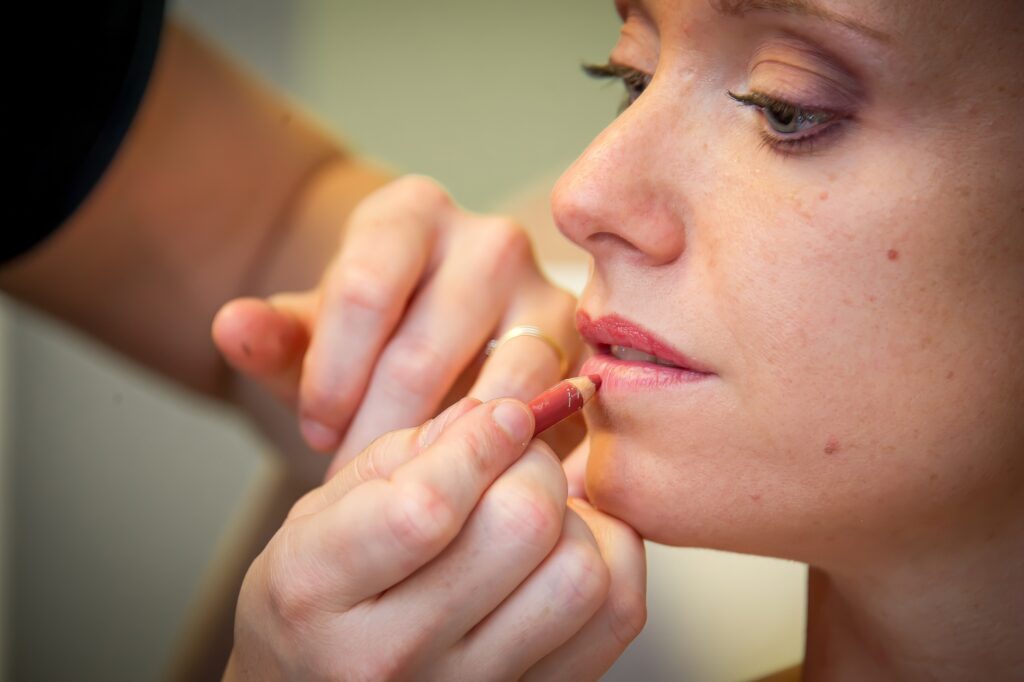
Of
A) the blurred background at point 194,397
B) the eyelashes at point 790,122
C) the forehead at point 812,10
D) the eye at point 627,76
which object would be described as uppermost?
the forehead at point 812,10

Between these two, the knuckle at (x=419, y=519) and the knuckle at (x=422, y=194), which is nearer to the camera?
the knuckle at (x=419, y=519)

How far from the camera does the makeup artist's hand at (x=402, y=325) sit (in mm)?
682

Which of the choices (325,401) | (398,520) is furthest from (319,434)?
(398,520)

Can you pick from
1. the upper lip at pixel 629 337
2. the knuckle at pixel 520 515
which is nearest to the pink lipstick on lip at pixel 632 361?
the upper lip at pixel 629 337

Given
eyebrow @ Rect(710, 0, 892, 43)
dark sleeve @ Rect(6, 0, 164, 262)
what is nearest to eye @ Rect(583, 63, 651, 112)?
eyebrow @ Rect(710, 0, 892, 43)

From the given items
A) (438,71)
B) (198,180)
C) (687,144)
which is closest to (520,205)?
(438,71)

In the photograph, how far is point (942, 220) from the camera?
502 millimetres

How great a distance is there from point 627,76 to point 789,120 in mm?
133

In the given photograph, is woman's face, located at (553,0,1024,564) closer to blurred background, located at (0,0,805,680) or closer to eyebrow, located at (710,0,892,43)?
eyebrow, located at (710,0,892,43)

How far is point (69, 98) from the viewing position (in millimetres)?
866

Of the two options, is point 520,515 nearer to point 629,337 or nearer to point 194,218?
point 629,337

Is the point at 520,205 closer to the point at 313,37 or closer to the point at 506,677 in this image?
the point at 313,37

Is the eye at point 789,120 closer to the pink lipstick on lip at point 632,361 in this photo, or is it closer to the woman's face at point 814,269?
the woman's face at point 814,269

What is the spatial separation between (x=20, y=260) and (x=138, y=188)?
12 cm
